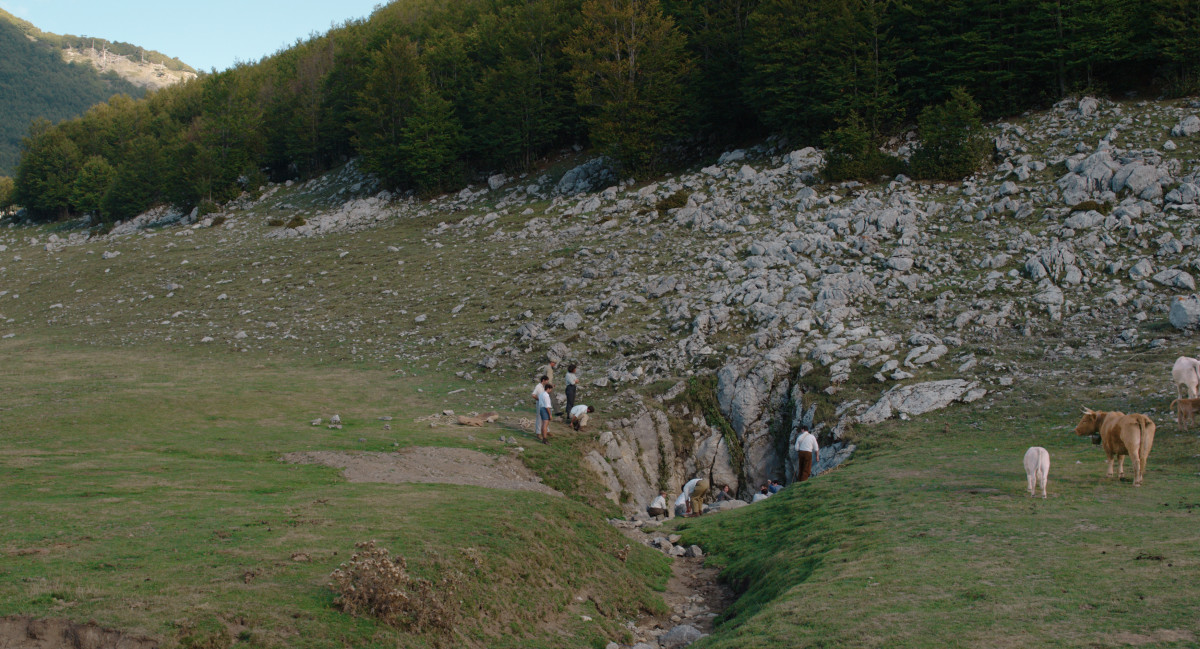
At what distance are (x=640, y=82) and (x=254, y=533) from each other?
162 feet

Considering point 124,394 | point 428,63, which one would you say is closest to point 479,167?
point 428,63

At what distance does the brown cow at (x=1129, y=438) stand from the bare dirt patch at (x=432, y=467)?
533 inches

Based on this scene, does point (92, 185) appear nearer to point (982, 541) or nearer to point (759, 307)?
point (759, 307)

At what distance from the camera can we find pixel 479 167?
68.4 m

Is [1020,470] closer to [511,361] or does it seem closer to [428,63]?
[511,361]

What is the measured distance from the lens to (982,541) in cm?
1315

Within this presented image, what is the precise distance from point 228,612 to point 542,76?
6234cm

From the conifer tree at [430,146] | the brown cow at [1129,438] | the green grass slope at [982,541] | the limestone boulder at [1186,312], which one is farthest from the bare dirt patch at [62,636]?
the conifer tree at [430,146]

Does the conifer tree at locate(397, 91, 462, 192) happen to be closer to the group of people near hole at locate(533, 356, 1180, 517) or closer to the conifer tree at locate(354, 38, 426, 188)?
the conifer tree at locate(354, 38, 426, 188)

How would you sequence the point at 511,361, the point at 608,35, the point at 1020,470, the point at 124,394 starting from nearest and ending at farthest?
the point at 1020,470
the point at 124,394
the point at 511,361
the point at 608,35

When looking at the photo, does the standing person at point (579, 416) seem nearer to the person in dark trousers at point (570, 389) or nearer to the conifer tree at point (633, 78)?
the person in dark trousers at point (570, 389)

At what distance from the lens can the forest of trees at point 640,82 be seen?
43812 millimetres

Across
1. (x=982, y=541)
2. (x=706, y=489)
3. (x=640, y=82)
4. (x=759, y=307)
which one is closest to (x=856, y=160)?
Answer: (x=759, y=307)

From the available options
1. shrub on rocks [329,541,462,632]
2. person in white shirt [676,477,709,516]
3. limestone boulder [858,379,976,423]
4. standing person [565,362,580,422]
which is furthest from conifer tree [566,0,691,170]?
shrub on rocks [329,541,462,632]
